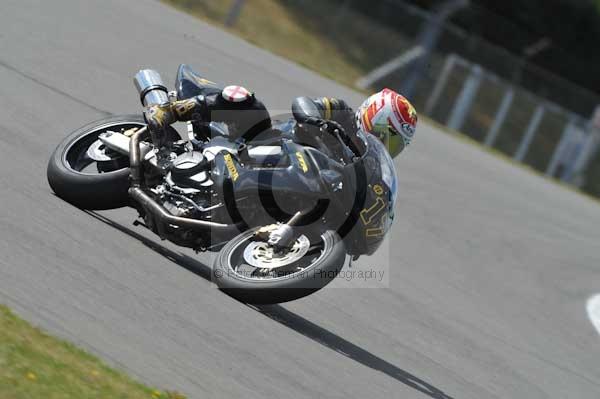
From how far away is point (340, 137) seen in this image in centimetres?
688

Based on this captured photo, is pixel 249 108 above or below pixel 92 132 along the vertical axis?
above

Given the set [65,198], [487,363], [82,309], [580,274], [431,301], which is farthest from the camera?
[580,274]

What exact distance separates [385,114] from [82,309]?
2480 mm

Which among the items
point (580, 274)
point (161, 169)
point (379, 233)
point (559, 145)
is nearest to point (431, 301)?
point (379, 233)

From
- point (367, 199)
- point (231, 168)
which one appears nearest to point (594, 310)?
point (367, 199)

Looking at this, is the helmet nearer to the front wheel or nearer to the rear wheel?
the front wheel

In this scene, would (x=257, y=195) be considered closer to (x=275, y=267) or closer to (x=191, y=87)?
(x=275, y=267)

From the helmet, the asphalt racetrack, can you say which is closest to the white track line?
the asphalt racetrack

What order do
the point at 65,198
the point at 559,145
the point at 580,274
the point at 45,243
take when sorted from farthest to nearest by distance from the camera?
1. the point at 559,145
2. the point at 580,274
3. the point at 65,198
4. the point at 45,243

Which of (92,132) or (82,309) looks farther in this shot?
(92,132)

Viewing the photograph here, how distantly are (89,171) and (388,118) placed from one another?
7.25 feet

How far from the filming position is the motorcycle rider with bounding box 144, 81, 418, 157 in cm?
696

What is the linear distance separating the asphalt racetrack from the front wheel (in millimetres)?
191

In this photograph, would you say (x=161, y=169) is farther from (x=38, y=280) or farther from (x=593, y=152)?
(x=593, y=152)
